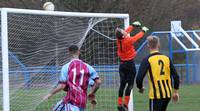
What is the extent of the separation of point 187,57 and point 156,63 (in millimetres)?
20404

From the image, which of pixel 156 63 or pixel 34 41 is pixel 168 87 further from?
pixel 34 41

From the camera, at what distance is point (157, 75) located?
1073 cm

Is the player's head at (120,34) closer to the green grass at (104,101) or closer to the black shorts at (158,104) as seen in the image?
the green grass at (104,101)

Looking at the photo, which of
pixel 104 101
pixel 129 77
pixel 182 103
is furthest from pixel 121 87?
pixel 182 103

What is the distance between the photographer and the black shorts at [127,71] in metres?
14.2

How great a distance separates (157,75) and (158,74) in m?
0.02

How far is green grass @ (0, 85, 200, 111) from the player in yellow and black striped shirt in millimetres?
3014

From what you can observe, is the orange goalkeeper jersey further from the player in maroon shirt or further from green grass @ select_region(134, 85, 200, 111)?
the player in maroon shirt

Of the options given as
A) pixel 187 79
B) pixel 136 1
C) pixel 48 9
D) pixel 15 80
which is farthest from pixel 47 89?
pixel 136 1

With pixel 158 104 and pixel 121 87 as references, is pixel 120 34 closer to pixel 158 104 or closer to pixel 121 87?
pixel 121 87

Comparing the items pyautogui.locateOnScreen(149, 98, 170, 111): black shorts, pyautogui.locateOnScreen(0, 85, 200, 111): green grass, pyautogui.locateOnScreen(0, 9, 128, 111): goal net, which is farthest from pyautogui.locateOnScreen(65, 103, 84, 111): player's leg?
pyautogui.locateOnScreen(0, 85, 200, 111): green grass

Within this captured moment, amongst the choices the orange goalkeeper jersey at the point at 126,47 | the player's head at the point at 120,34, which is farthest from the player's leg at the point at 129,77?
the player's head at the point at 120,34

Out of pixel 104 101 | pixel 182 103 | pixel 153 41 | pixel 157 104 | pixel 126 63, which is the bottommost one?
pixel 182 103

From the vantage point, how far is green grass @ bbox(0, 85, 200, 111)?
1280 centimetres
